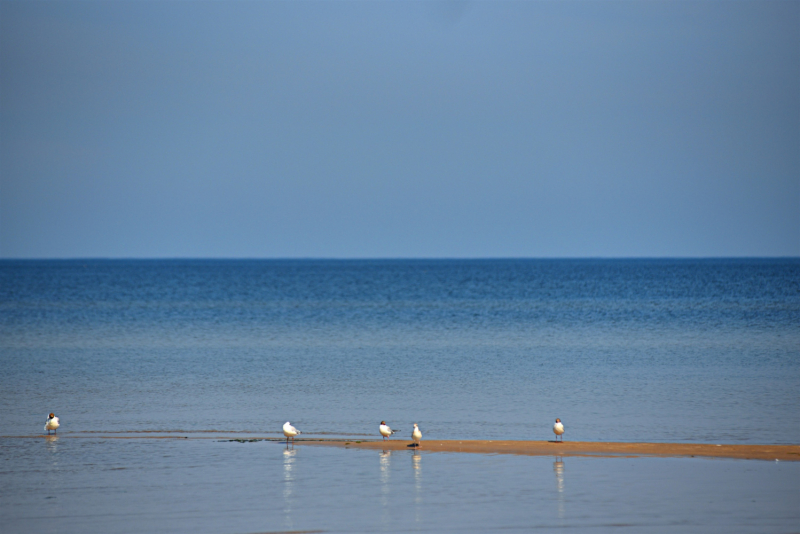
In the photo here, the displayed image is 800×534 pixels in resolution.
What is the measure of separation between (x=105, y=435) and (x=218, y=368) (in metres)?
11.6

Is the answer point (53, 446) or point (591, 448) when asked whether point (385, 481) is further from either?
point (53, 446)

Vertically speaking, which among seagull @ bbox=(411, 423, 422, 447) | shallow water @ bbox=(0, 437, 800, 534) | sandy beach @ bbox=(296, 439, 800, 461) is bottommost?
shallow water @ bbox=(0, 437, 800, 534)

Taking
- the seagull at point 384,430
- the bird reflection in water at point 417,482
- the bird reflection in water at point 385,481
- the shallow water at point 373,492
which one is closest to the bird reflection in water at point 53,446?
the shallow water at point 373,492

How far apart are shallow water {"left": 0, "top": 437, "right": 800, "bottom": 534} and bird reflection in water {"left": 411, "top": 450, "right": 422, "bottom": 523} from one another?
0.04m


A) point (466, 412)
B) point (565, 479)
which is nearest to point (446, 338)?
point (466, 412)

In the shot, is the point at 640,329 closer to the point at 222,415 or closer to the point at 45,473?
the point at 222,415

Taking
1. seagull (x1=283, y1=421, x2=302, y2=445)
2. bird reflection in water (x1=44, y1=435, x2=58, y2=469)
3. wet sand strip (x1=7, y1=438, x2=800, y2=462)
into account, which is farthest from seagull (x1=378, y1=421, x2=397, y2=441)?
bird reflection in water (x1=44, y1=435, x2=58, y2=469)

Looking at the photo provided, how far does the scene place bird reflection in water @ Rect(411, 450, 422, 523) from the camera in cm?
1360

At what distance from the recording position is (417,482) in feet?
51.1

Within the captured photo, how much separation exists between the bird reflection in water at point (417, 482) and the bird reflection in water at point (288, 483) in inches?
80.2

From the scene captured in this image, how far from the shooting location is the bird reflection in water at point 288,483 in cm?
1330

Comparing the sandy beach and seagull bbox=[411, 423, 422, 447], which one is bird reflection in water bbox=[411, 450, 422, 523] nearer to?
seagull bbox=[411, 423, 422, 447]

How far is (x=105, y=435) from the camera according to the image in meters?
20.3

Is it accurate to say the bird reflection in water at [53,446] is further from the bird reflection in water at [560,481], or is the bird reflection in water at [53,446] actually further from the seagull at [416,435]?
the bird reflection in water at [560,481]
